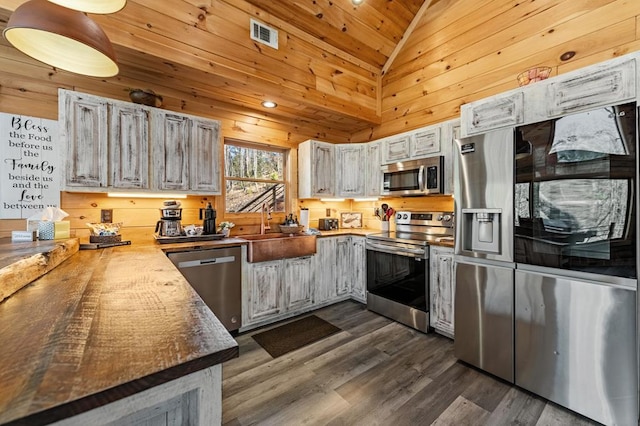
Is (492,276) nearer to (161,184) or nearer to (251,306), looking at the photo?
(251,306)

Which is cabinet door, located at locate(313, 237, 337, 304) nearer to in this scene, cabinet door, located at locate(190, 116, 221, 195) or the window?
the window

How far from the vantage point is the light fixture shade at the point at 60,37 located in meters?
1.04

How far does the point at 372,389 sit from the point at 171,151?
271 cm

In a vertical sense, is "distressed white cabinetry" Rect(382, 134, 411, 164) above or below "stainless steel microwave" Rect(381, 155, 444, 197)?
above

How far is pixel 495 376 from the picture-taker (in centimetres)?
208

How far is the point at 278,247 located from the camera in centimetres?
301

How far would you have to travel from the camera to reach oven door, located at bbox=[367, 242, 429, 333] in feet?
9.06

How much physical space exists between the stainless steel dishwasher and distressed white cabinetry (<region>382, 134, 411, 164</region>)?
218 centimetres

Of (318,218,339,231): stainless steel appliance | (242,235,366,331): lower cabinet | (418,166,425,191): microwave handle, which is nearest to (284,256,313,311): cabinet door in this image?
(242,235,366,331): lower cabinet

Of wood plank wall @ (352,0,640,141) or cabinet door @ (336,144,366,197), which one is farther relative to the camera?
cabinet door @ (336,144,366,197)

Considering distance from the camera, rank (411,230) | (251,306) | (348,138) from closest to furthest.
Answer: (251,306) → (411,230) → (348,138)

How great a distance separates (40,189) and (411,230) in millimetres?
3833

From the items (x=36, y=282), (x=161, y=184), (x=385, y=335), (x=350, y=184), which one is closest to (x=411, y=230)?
(x=350, y=184)

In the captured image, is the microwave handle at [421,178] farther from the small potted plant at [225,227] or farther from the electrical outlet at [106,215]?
the electrical outlet at [106,215]
